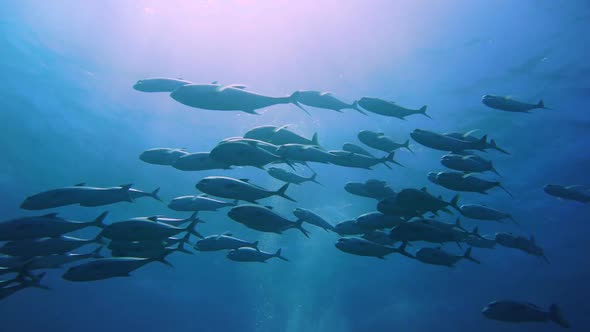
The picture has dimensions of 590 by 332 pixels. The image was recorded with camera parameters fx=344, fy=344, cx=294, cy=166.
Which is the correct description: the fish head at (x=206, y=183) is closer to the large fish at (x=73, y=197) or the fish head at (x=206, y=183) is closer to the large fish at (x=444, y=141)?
the large fish at (x=73, y=197)

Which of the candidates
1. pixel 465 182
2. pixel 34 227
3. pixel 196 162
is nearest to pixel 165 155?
pixel 196 162

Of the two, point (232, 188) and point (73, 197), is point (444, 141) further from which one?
point (73, 197)

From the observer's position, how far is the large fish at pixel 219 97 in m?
5.41

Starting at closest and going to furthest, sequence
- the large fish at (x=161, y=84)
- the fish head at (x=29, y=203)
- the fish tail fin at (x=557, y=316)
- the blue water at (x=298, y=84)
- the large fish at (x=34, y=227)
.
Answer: the large fish at (x=34, y=227) < the fish head at (x=29, y=203) < the large fish at (x=161, y=84) < the fish tail fin at (x=557, y=316) < the blue water at (x=298, y=84)

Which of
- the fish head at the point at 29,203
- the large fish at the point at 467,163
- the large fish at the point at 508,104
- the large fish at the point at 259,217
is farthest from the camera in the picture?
the large fish at the point at 508,104

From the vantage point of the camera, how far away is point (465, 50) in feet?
40.9

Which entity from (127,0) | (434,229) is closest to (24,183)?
(127,0)

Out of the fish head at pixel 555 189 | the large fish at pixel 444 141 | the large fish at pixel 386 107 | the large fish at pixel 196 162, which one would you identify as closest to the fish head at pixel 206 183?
the large fish at pixel 196 162

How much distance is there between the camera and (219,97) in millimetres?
5434

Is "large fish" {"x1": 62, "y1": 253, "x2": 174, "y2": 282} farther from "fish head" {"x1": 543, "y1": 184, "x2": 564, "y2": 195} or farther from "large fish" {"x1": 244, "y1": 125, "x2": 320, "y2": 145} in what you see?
"fish head" {"x1": 543, "y1": 184, "x2": 564, "y2": 195}

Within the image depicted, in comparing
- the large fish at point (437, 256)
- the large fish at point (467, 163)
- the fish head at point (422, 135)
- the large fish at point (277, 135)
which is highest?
the fish head at point (422, 135)

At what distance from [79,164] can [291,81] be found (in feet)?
48.5

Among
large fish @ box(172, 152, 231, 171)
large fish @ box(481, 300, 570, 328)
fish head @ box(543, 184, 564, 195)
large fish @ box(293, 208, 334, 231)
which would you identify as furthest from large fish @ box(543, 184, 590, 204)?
large fish @ box(172, 152, 231, 171)

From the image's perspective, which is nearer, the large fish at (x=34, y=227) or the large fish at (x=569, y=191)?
the large fish at (x=34, y=227)
